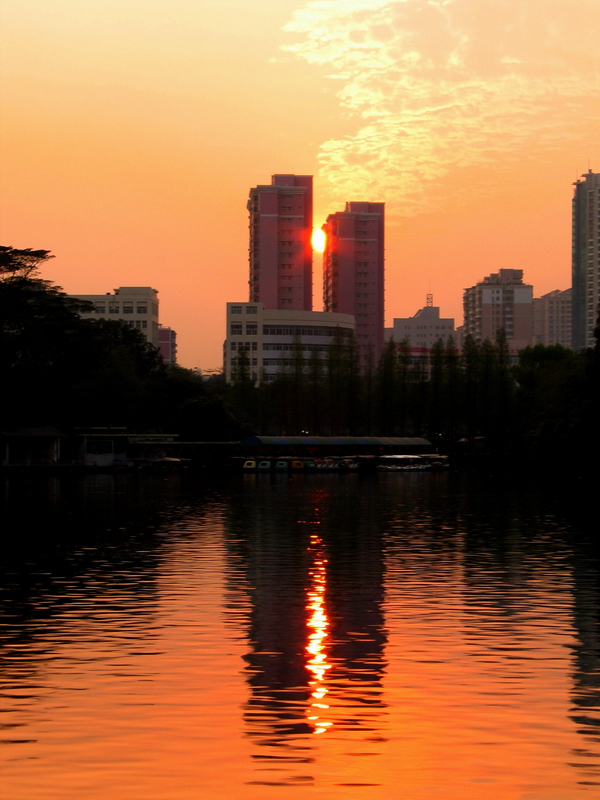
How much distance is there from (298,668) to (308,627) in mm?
3413

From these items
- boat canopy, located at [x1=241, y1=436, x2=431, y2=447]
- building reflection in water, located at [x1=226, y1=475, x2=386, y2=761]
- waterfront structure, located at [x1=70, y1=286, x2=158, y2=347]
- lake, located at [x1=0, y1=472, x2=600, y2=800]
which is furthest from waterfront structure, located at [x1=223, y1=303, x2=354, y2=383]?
lake, located at [x1=0, y1=472, x2=600, y2=800]

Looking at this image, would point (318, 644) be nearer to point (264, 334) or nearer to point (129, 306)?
point (264, 334)

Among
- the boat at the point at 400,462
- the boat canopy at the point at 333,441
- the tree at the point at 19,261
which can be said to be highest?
the tree at the point at 19,261

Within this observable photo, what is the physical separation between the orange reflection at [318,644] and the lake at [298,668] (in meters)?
0.06

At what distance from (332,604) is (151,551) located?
1126 centimetres

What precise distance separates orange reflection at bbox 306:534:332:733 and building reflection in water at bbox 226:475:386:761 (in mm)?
14

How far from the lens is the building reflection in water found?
12375 mm

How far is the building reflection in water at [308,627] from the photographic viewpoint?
12375 mm

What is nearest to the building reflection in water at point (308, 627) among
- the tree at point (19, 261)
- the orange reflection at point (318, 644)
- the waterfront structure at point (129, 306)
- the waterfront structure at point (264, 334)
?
the orange reflection at point (318, 644)

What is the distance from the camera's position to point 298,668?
15.2 m

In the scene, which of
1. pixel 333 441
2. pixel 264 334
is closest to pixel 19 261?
pixel 333 441

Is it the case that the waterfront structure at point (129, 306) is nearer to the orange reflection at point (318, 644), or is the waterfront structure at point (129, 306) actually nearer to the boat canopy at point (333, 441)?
the boat canopy at point (333, 441)

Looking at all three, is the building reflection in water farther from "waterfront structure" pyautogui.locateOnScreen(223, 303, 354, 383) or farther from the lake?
"waterfront structure" pyautogui.locateOnScreen(223, 303, 354, 383)

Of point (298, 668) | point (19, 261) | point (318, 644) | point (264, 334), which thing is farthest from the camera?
point (264, 334)
